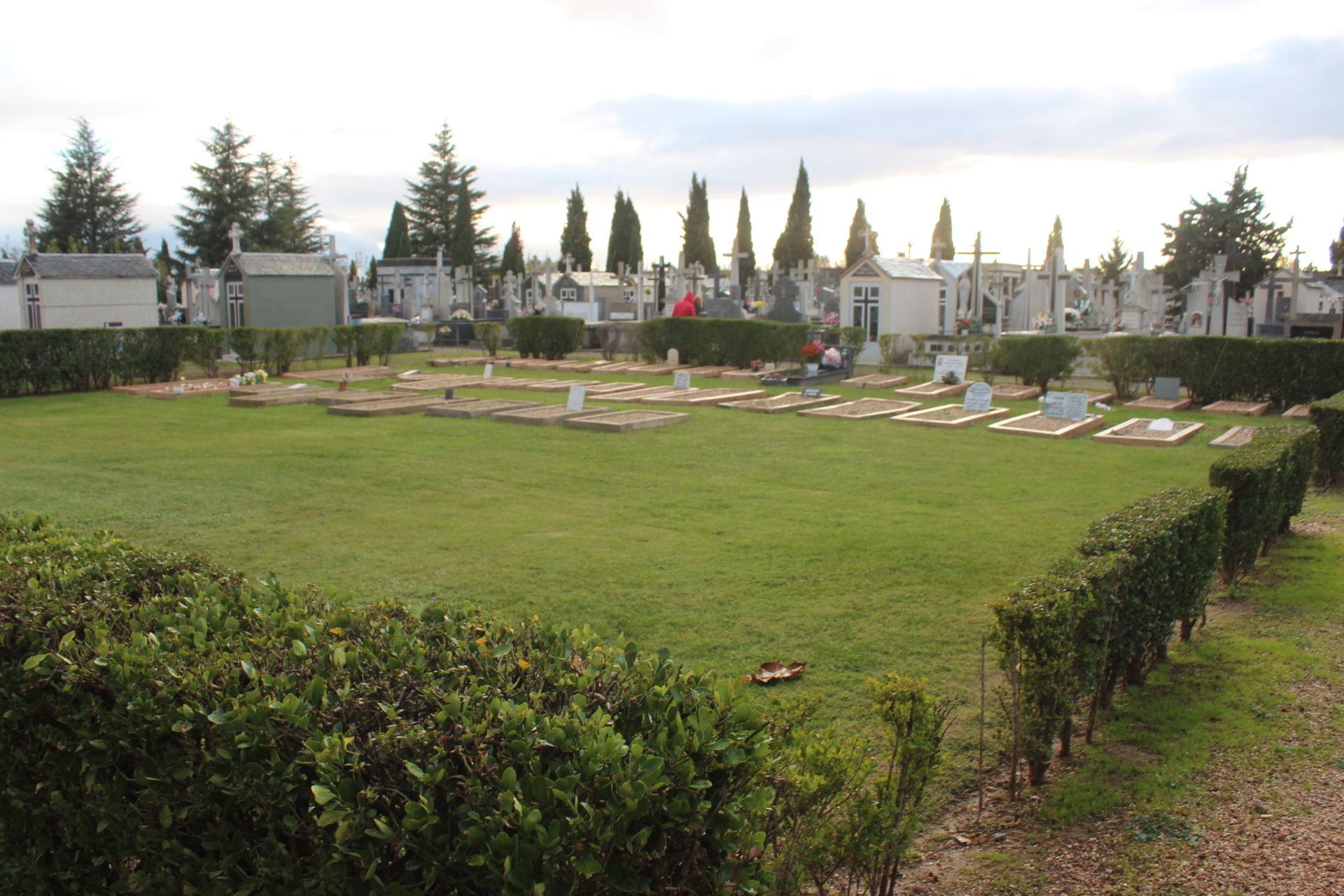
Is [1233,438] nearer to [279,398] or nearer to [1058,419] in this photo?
[1058,419]

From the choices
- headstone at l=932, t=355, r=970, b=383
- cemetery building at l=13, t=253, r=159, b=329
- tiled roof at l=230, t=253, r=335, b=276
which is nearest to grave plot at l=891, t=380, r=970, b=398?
headstone at l=932, t=355, r=970, b=383

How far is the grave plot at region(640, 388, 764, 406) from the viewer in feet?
57.2

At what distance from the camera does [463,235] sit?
57.5 metres

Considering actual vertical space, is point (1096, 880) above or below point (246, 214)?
below

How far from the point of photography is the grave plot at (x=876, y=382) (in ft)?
66.3

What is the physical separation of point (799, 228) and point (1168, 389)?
5050 centimetres

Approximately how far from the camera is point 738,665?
5.02 meters

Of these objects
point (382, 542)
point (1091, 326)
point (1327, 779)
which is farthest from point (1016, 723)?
point (1091, 326)

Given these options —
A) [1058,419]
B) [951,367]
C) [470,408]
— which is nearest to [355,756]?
[470,408]

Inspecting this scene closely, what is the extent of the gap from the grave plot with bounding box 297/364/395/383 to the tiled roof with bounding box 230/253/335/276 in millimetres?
5548

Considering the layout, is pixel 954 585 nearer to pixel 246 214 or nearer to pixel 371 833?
pixel 371 833

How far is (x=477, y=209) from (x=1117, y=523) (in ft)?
198

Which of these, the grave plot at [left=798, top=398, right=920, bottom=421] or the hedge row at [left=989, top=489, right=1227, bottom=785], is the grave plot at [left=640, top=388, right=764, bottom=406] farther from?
the hedge row at [left=989, top=489, right=1227, bottom=785]

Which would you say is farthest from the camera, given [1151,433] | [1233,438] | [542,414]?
[542,414]
